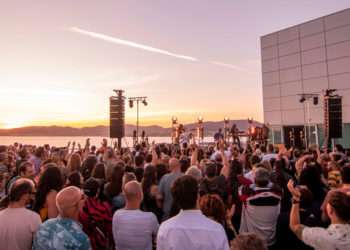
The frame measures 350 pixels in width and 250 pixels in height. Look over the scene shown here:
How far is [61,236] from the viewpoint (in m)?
2.16

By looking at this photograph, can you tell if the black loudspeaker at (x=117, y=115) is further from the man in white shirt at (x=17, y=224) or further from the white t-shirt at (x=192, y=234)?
the white t-shirt at (x=192, y=234)

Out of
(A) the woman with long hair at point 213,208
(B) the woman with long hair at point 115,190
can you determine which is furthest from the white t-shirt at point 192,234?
(B) the woman with long hair at point 115,190

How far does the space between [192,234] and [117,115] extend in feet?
34.2

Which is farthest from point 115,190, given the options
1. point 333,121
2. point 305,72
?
point 305,72

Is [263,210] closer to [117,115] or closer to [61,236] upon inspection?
[61,236]

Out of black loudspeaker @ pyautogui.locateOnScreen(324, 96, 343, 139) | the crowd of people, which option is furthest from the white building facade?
the crowd of people

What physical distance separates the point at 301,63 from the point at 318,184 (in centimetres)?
2079

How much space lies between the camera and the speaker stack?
39.4 feet

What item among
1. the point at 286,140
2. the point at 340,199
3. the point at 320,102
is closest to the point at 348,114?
the point at 320,102

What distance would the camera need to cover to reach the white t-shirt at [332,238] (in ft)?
6.83

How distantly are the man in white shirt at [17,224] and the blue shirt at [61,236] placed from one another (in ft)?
0.69

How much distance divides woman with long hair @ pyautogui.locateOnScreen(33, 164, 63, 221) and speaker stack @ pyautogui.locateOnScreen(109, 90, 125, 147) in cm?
900

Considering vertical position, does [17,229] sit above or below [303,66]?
below

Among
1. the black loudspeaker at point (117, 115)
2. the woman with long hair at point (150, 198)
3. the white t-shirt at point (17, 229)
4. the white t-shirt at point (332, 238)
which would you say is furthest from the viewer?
the black loudspeaker at point (117, 115)
